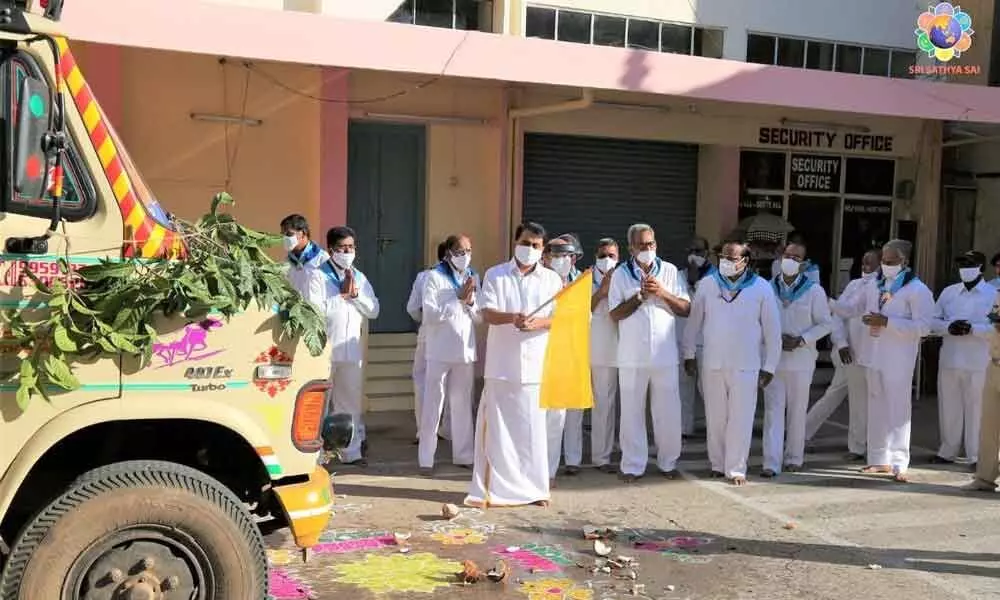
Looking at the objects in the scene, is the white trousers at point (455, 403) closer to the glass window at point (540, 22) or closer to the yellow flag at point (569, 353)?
the yellow flag at point (569, 353)

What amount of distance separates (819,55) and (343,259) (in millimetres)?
8782

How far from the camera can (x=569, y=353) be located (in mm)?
7312

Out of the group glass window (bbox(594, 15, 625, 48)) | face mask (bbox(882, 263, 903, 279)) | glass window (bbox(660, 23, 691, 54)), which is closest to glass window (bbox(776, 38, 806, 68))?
glass window (bbox(660, 23, 691, 54))

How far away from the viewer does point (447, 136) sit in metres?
11.8

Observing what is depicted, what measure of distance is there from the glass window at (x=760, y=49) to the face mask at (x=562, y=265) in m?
6.55

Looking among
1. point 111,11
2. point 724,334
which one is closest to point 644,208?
point 724,334

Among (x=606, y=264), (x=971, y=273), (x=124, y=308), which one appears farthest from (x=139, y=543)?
(x=971, y=273)

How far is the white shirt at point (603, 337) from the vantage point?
882 cm

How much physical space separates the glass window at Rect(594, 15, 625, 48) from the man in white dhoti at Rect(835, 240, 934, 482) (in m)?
5.27

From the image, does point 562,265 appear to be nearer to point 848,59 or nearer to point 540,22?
point 540,22

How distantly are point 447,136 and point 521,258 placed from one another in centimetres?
468

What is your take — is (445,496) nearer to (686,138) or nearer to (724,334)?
(724,334)

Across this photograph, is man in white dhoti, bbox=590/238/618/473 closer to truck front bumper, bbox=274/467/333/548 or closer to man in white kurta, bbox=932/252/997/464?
man in white kurta, bbox=932/252/997/464

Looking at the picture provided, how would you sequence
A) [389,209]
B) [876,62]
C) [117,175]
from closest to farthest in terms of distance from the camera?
[117,175], [389,209], [876,62]
